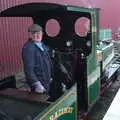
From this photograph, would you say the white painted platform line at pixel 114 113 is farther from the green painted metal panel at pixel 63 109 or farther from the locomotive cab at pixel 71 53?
the green painted metal panel at pixel 63 109

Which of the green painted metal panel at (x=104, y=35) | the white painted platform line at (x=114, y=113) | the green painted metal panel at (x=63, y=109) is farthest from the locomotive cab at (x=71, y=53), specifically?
the green painted metal panel at (x=104, y=35)

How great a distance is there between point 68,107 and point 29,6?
1797 millimetres

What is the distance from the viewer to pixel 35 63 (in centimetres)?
424

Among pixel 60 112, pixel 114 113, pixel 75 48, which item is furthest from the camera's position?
pixel 75 48

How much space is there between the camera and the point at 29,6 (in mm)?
4859

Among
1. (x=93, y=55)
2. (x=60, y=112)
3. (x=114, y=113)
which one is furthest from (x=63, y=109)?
(x=93, y=55)

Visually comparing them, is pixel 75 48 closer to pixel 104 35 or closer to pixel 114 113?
pixel 114 113

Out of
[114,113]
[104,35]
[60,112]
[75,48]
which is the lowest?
[114,113]

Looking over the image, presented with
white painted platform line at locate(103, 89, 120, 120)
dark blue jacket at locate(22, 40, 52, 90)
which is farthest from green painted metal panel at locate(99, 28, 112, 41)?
dark blue jacket at locate(22, 40, 52, 90)

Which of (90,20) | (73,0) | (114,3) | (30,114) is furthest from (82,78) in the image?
(114,3)

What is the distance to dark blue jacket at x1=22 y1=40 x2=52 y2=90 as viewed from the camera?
4.17 metres

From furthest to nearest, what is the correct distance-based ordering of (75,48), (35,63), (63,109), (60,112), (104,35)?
→ (104,35) → (75,48) → (35,63) → (63,109) → (60,112)

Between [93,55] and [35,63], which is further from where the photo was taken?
[93,55]

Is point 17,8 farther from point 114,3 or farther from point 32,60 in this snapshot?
point 114,3
